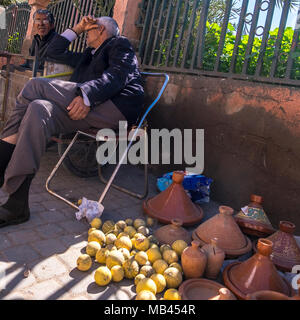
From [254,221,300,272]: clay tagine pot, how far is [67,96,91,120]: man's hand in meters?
2.02

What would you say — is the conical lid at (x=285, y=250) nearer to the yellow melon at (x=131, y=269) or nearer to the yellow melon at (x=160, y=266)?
the yellow melon at (x=160, y=266)

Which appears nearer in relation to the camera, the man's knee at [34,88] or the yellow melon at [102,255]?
the yellow melon at [102,255]

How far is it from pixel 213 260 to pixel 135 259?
22.3 inches

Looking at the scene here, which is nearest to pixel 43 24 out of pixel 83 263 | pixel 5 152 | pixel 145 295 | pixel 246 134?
pixel 5 152

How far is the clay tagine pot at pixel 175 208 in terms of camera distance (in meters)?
2.96

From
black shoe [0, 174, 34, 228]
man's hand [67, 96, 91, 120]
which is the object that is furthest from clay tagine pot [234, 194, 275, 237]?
black shoe [0, 174, 34, 228]

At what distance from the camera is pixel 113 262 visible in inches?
83.8

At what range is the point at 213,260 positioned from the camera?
2.15 m

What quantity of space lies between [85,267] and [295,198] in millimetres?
2138

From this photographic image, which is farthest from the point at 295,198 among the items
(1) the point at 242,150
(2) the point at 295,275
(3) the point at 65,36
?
(3) the point at 65,36

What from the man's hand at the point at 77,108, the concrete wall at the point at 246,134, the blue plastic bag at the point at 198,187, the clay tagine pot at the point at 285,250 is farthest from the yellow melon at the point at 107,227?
the concrete wall at the point at 246,134

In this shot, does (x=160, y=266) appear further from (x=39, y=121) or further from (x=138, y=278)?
(x=39, y=121)

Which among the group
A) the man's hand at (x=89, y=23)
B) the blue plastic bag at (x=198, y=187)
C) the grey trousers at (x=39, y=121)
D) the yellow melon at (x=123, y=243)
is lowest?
the yellow melon at (x=123, y=243)

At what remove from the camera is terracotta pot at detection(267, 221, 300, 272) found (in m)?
2.31
